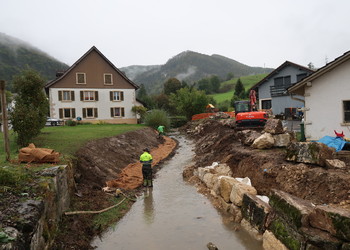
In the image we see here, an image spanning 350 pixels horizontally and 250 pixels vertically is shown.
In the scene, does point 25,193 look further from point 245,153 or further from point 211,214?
point 245,153

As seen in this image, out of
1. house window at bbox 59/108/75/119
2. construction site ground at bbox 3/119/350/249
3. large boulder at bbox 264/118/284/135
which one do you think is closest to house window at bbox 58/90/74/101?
house window at bbox 59/108/75/119

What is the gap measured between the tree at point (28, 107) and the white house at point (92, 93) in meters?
23.7

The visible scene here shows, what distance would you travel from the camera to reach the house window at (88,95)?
41.3m

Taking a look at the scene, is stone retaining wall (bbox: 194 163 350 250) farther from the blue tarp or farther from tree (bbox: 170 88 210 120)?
tree (bbox: 170 88 210 120)

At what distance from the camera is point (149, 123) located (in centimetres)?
3706

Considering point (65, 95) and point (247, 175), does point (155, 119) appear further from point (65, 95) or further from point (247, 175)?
point (247, 175)

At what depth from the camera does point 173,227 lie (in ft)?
30.8

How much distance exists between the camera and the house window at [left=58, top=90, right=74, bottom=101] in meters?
40.2

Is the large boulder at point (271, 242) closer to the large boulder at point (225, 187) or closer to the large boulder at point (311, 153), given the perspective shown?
the large boulder at point (225, 187)

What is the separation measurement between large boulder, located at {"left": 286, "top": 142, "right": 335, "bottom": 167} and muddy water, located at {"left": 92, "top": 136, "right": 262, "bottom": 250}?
3.72 metres

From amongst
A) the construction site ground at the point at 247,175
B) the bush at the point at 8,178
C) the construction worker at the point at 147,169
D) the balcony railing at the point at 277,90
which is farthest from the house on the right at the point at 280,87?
the bush at the point at 8,178

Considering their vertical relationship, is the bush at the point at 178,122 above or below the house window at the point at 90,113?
below

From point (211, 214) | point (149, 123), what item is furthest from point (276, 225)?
point (149, 123)

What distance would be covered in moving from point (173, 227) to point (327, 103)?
32.6ft
